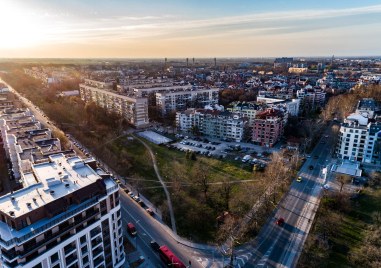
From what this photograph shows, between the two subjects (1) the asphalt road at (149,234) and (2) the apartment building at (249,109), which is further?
(2) the apartment building at (249,109)

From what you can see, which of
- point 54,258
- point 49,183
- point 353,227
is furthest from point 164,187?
point 353,227

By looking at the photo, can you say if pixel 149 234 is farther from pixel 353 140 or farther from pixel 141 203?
pixel 353 140

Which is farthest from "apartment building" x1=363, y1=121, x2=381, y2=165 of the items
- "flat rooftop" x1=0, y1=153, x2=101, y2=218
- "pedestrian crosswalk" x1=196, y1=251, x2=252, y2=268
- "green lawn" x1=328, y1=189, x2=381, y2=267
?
"flat rooftop" x1=0, y1=153, x2=101, y2=218

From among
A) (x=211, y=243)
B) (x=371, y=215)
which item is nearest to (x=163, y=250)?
(x=211, y=243)

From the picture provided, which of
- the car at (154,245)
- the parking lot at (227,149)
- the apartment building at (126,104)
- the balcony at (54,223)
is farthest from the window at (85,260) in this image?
the apartment building at (126,104)

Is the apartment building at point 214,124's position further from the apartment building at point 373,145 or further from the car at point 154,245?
the car at point 154,245

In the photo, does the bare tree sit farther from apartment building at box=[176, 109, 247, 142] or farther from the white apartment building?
the white apartment building
